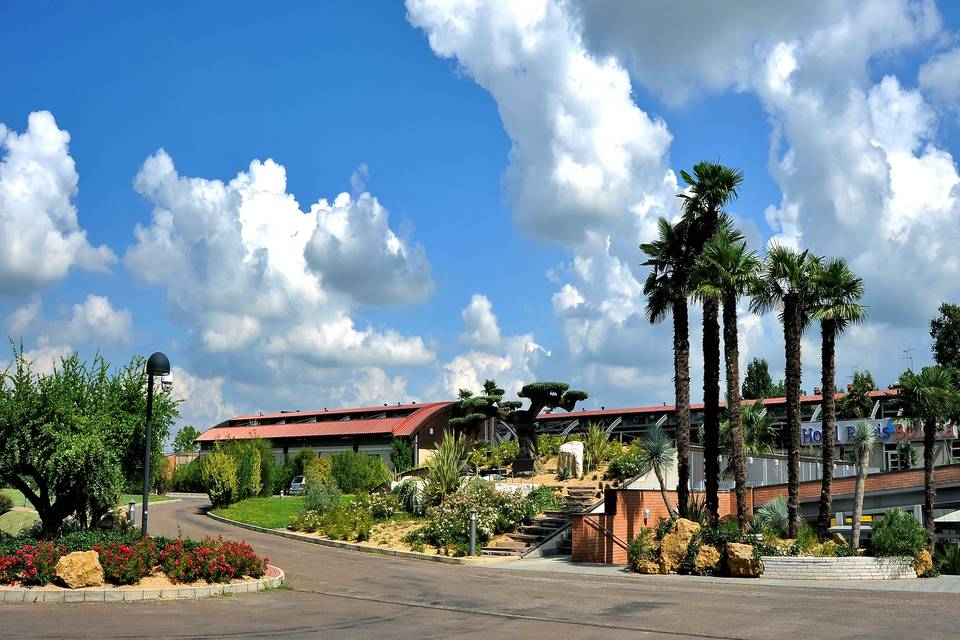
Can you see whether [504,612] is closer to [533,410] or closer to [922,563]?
[922,563]

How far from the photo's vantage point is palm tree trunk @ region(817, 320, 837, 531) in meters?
26.2

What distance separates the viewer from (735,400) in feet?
86.6

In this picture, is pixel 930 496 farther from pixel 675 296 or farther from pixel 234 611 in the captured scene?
pixel 234 611

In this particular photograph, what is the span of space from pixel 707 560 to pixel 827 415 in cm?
617

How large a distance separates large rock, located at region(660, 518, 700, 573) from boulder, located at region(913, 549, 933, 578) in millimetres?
5594

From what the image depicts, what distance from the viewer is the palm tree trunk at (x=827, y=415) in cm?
2617

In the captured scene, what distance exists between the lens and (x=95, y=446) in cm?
2058

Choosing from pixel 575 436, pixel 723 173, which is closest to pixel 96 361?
pixel 723 173

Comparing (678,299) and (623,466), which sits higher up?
(678,299)

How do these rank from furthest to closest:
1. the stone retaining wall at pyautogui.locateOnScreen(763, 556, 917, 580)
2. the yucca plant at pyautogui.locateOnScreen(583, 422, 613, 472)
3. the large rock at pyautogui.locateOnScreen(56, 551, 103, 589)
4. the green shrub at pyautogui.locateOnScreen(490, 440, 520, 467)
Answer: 1. the green shrub at pyautogui.locateOnScreen(490, 440, 520, 467)
2. the yucca plant at pyautogui.locateOnScreen(583, 422, 613, 472)
3. the stone retaining wall at pyautogui.locateOnScreen(763, 556, 917, 580)
4. the large rock at pyautogui.locateOnScreen(56, 551, 103, 589)

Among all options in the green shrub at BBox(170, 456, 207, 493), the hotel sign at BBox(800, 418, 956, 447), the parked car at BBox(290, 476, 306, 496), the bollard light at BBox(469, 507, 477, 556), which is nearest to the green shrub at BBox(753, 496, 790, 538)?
the bollard light at BBox(469, 507, 477, 556)

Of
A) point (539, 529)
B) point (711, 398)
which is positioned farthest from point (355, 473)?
point (711, 398)

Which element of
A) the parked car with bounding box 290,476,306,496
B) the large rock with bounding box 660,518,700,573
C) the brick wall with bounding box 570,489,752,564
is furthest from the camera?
the parked car with bounding box 290,476,306,496

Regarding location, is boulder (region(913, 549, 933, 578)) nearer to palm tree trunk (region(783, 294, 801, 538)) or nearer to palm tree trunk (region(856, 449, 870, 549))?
palm tree trunk (region(856, 449, 870, 549))
